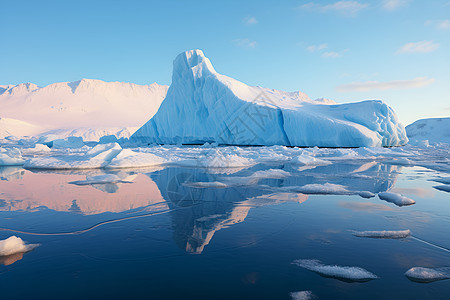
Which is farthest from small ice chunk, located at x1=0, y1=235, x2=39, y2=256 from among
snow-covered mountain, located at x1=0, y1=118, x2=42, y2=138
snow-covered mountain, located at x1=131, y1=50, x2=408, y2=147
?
snow-covered mountain, located at x1=0, y1=118, x2=42, y2=138

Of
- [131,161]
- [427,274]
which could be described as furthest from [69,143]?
[427,274]

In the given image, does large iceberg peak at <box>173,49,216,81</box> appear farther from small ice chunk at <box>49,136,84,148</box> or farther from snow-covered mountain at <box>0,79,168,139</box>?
snow-covered mountain at <box>0,79,168,139</box>

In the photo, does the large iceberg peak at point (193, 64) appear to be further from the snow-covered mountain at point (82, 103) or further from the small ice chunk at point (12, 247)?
the snow-covered mountain at point (82, 103)

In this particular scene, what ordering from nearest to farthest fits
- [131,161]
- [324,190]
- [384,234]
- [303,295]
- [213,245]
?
1. [303,295]
2. [213,245]
3. [384,234]
4. [324,190]
5. [131,161]

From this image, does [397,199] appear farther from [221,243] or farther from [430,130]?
[430,130]

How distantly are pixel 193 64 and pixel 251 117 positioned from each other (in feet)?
29.2

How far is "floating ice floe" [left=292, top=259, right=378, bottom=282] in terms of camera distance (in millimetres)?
2387

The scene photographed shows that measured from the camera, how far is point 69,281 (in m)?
2.34

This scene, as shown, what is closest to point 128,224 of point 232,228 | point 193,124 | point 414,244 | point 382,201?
point 232,228

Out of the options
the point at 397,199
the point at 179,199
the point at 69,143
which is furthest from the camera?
the point at 69,143

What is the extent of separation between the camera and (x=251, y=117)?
25.4 metres

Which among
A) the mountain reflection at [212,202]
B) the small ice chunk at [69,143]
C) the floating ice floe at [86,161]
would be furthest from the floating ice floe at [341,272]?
the small ice chunk at [69,143]

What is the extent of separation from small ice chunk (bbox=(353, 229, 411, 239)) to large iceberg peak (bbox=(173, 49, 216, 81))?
25.6 m

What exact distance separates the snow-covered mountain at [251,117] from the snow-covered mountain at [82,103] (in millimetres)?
68301
